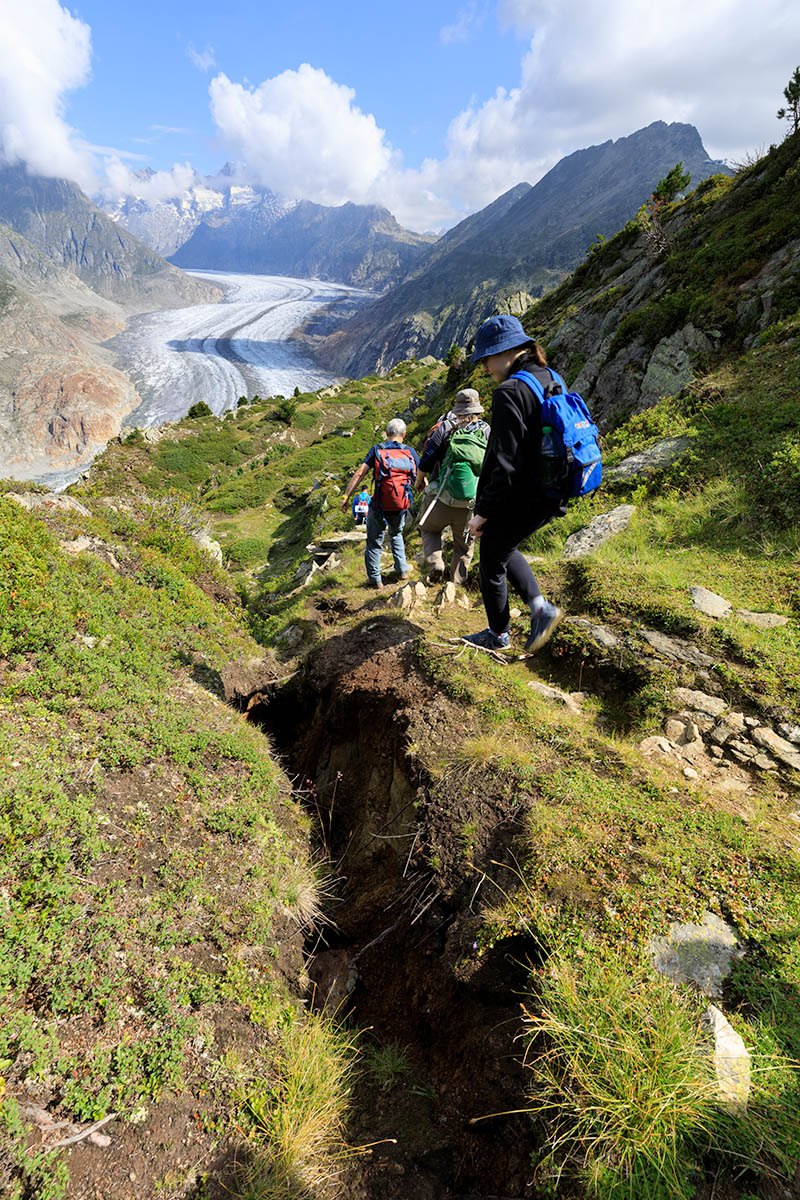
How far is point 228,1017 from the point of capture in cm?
337

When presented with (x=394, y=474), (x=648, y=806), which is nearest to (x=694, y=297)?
(x=394, y=474)

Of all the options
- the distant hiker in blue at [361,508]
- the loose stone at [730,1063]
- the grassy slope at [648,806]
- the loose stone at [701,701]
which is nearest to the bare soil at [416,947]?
the grassy slope at [648,806]

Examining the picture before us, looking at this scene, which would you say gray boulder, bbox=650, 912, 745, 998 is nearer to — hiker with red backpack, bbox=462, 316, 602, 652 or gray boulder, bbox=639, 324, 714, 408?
hiker with red backpack, bbox=462, 316, 602, 652

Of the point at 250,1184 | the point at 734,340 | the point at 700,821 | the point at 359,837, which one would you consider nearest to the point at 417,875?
the point at 359,837

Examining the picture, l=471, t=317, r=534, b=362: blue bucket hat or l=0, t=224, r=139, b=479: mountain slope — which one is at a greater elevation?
l=0, t=224, r=139, b=479: mountain slope

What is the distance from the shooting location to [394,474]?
7.28 meters

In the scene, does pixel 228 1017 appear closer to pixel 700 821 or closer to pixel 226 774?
pixel 226 774

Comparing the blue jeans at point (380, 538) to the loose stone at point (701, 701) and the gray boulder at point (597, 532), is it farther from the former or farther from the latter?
the loose stone at point (701, 701)

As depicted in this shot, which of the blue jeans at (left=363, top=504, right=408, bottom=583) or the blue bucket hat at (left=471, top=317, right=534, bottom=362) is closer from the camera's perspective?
the blue bucket hat at (left=471, top=317, right=534, bottom=362)

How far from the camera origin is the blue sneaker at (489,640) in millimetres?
5223

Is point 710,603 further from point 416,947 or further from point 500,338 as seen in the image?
point 416,947

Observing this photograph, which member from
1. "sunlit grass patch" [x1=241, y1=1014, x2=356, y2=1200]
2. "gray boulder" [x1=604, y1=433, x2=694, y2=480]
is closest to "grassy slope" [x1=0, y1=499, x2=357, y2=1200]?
"sunlit grass patch" [x1=241, y1=1014, x2=356, y2=1200]

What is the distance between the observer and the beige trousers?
6426 mm

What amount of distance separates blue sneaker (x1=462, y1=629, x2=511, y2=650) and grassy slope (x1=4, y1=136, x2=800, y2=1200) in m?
0.27
